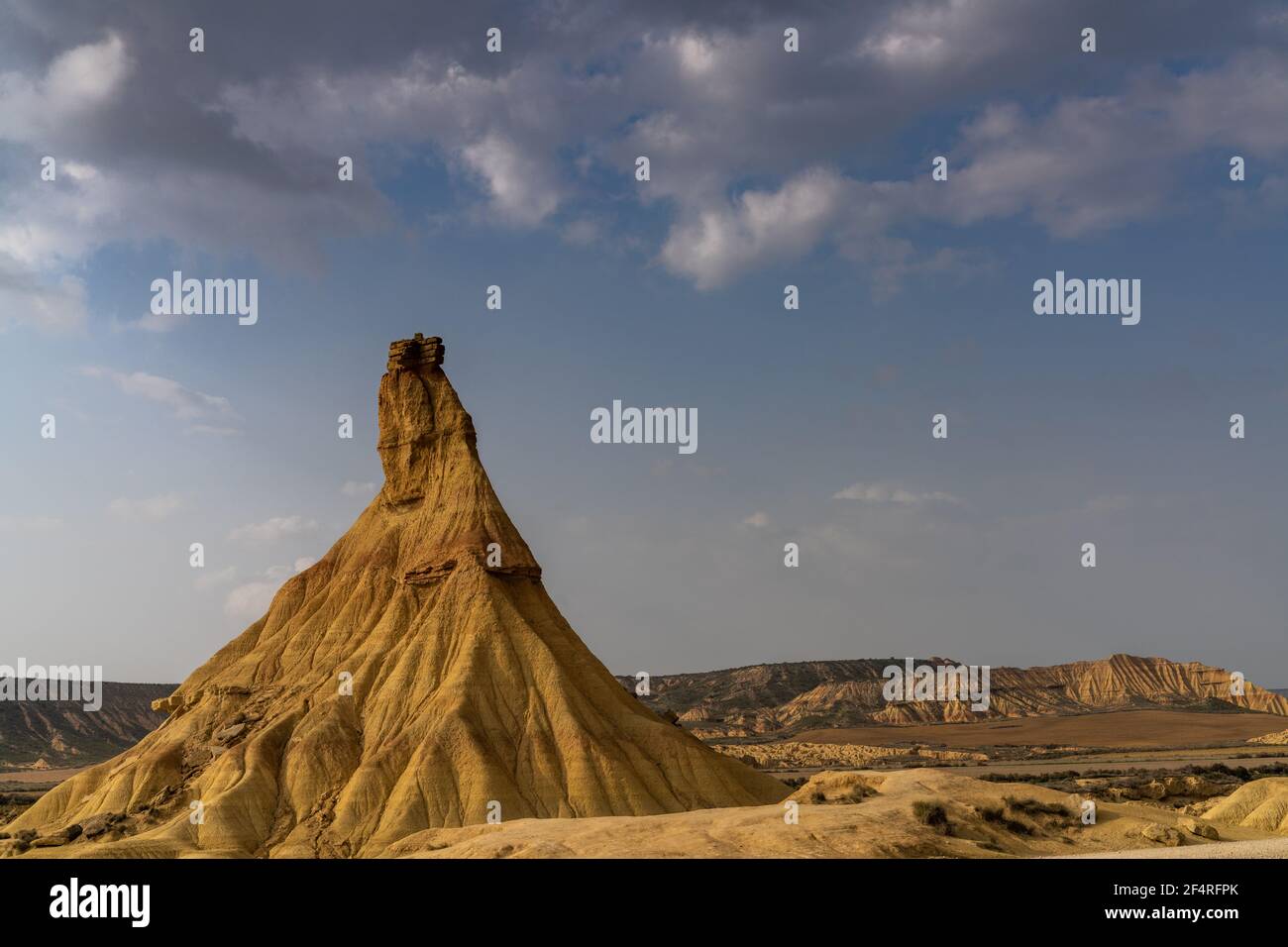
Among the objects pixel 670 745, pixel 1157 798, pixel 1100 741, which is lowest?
pixel 1100 741

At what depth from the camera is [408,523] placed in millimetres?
73625

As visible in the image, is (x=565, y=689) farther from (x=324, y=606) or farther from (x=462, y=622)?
(x=324, y=606)

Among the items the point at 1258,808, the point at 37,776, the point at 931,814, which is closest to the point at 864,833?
the point at 931,814

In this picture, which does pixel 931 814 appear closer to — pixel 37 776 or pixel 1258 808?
pixel 1258 808

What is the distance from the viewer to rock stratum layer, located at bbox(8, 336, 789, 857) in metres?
55.6

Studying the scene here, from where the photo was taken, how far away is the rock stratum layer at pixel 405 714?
55.6 meters

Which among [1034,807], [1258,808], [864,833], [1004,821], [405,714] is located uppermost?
[405,714]

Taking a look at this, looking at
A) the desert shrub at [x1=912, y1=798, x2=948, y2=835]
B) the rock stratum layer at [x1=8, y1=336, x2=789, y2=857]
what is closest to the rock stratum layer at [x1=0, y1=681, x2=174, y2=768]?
the rock stratum layer at [x1=8, y1=336, x2=789, y2=857]

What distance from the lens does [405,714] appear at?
61.4 metres

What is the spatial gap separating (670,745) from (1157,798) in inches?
1147

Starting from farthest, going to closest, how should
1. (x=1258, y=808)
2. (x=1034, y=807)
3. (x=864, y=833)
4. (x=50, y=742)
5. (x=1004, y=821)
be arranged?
(x=50, y=742)
(x=1258, y=808)
(x=1034, y=807)
(x=1004, y=821)
(x=864, y=833)

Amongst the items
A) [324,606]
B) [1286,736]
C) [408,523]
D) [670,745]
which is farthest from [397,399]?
[1286,736]
